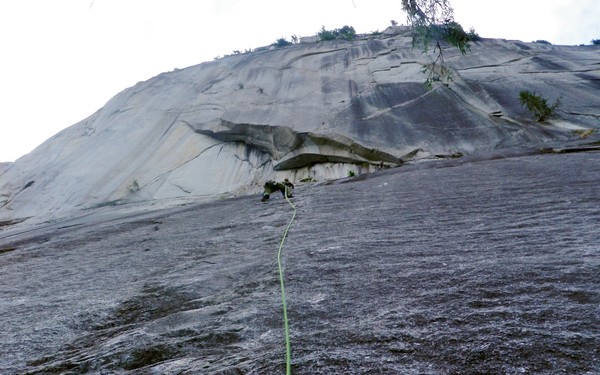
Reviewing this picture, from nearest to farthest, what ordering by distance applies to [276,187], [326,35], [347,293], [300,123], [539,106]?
[347,293] < [276,187] < [539,106] < [300,123] < [326,35]

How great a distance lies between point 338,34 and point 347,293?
22.6m

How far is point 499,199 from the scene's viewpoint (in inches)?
209

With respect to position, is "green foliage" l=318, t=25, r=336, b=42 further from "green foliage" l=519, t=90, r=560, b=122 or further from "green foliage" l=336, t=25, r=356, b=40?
"green foliage" l=519, t=90, r=560, b=122

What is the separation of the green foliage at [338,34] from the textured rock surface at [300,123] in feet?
7.87

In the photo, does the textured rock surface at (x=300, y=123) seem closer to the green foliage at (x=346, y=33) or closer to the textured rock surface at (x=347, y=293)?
the green foliage at (x=346, y=33)

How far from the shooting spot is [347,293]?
3070 millimetres

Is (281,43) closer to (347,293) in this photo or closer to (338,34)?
(338,34)

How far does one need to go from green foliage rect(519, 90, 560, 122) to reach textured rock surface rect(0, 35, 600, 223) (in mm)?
331

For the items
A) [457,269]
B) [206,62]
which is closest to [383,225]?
[457,269]

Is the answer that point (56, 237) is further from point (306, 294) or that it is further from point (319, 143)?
point (319, 143)

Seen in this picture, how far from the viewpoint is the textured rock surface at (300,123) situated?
13.4 meters

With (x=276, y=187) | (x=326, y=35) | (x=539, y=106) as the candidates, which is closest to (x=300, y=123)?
(x=276, y=187)

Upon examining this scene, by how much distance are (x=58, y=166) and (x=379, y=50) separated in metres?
13.1

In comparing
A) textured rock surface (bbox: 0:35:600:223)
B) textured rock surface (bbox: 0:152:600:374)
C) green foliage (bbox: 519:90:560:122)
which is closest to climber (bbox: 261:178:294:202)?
textured rock surface (bbox: 0:152:600:374)
